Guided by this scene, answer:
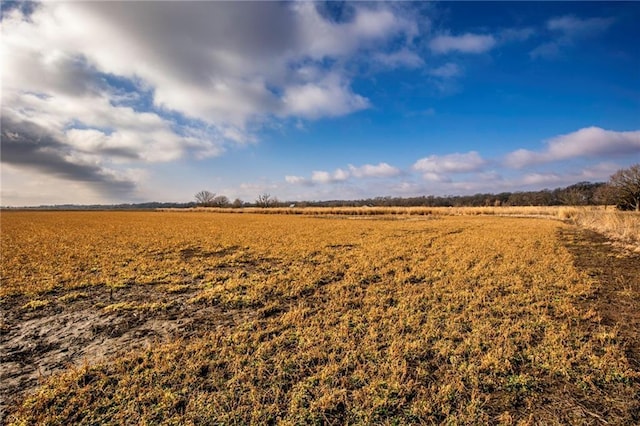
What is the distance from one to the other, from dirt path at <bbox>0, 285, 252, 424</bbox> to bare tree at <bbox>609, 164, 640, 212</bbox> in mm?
66946

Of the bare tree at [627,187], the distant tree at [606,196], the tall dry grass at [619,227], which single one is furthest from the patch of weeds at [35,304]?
the distant tree at [606,196]

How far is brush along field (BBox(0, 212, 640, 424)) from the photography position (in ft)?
12.0

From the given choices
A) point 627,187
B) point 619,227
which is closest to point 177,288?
point 619,227

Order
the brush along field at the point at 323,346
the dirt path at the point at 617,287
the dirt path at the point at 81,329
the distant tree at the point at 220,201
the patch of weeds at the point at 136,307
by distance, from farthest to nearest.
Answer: the distant tree at the point at 220,201 → the patch of weeds at the point at 136,307 → the dirt path at the point at 617,287 → the dirt path at the point at 81,329 → the brush along field at the point at 323,346

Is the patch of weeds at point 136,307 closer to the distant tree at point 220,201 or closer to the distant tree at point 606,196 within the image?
the distant tree at point 606,196

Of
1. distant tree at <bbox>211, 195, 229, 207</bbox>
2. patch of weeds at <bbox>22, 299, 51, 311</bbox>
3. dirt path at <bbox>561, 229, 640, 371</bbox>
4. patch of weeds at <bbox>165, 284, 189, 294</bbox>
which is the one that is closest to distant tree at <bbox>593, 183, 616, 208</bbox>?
dirt path at <bbox>561, 229, 640, 371</bbox>

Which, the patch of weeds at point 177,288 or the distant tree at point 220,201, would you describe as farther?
the distant tree at point 220,201

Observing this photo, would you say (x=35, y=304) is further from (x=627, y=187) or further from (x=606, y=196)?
(x=606, y=196)

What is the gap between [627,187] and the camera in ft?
166

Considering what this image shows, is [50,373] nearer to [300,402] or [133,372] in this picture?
[133,372]

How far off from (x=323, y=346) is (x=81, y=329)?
5.30 m

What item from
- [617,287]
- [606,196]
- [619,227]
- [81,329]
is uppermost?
[606,196]

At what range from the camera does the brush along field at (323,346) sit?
3.65 meters

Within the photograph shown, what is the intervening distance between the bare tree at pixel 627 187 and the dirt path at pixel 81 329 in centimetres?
6695
